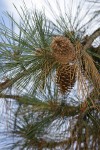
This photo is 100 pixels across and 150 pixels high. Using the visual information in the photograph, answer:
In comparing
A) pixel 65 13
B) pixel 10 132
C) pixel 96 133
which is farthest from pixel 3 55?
pixel 10 132

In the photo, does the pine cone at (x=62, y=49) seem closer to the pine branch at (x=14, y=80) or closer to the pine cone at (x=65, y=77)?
the pine cone at (x=65, y=77)

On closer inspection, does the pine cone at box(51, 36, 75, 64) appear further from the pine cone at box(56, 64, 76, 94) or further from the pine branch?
the pine branch

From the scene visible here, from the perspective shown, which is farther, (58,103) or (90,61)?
(58,103)

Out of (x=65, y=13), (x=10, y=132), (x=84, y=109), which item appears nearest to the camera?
(x=65, y=13)

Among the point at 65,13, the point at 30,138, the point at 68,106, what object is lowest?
the point at 30,138

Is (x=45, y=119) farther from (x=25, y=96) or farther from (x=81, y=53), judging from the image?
(x=81, y=53)

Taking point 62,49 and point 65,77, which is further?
point 65,77
